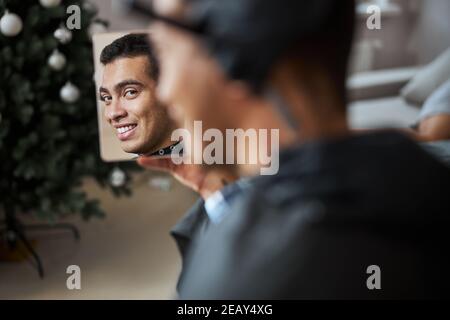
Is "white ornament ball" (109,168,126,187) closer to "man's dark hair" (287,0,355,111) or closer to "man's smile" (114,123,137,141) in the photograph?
"man's smile" (114,123,137,141)

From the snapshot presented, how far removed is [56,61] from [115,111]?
0.60 m

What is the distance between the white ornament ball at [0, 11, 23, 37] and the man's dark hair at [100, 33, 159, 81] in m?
0.57

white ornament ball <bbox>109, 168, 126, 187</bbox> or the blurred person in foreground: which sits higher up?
white ornament ball <bbox>109, 168, 126, 187</bbox>

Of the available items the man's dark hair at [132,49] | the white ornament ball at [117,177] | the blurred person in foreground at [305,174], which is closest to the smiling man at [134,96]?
the man's dark hair at [132,49]

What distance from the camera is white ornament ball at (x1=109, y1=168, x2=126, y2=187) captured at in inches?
69.4

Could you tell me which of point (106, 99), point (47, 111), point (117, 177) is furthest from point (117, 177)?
point (106, 99)

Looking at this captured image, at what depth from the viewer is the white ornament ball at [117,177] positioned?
1762mm

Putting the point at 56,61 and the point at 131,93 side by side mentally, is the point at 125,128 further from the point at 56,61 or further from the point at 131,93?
the point at 56,61

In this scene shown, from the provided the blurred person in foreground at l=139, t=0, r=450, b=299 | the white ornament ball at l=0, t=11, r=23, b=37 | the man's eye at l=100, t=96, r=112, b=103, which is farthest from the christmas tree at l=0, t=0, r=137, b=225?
the blurred person in foreground at l=139, t=0, r=450, b=299

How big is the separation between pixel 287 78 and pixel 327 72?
4 centimetres

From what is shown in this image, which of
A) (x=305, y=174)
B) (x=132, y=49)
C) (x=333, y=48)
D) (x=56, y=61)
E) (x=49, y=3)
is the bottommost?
(x=305, y=174)

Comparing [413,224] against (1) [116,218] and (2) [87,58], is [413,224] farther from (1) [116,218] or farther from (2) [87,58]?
(1) [116,218]

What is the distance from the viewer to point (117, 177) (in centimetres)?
176
